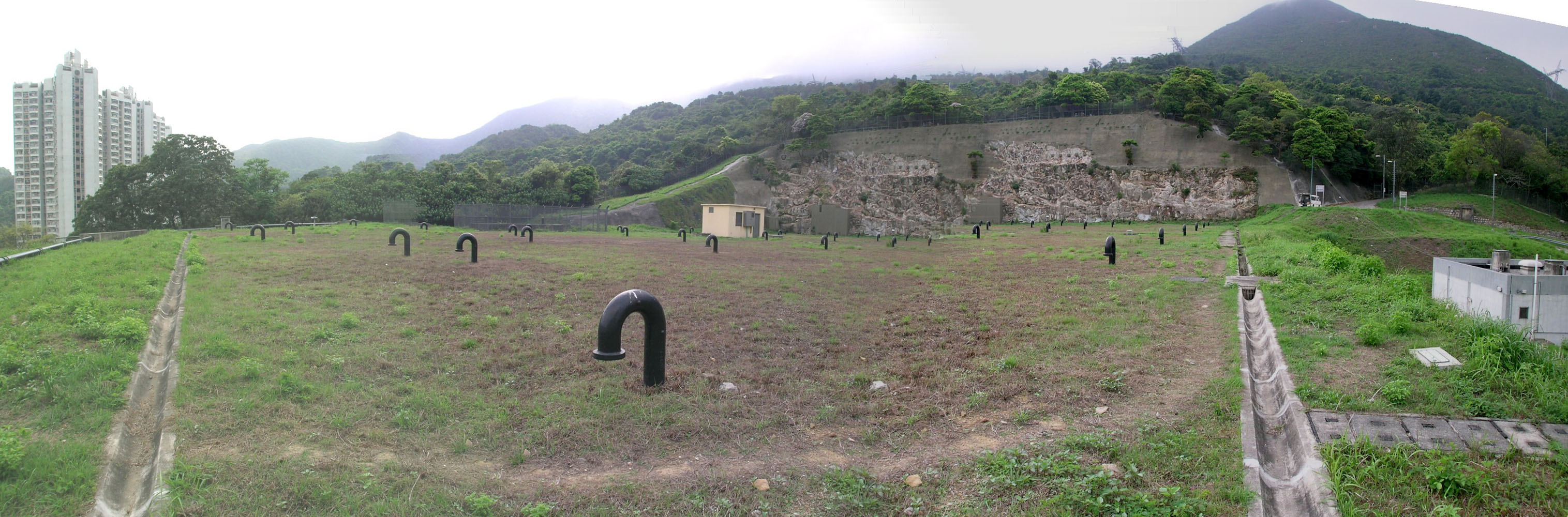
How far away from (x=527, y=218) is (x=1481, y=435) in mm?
38541

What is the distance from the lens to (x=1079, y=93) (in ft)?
176

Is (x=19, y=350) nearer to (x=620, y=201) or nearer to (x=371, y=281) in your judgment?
(x=371, y=281)

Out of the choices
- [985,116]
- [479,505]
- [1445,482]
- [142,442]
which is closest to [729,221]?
[985,116]

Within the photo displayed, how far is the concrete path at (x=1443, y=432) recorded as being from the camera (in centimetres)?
355

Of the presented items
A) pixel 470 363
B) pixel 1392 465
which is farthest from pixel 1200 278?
pixel 470 363

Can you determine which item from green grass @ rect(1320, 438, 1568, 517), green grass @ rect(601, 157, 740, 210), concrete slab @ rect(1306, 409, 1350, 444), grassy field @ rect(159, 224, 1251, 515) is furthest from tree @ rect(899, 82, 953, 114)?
green grass @ rect(1320, 438, 1568, 517)

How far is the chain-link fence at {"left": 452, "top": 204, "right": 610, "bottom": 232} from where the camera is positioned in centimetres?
3662

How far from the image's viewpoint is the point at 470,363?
230 inches

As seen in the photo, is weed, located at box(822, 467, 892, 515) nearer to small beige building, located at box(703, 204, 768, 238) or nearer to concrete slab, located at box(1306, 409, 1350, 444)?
concrete slab, located at box(1306, 409, 1350, 444)

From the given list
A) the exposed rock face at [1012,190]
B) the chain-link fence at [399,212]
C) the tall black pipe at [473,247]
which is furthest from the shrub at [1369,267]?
the chain-link fence at [399,212]

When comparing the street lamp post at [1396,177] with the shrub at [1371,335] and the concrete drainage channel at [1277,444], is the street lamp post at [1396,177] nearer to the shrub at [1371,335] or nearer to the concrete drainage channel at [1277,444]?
the shrub at [1371,335]

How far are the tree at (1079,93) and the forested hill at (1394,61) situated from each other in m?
37.1

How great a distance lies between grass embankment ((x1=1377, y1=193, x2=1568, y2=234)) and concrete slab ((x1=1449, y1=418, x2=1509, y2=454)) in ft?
157

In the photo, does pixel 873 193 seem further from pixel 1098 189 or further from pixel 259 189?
pixel 259 189
